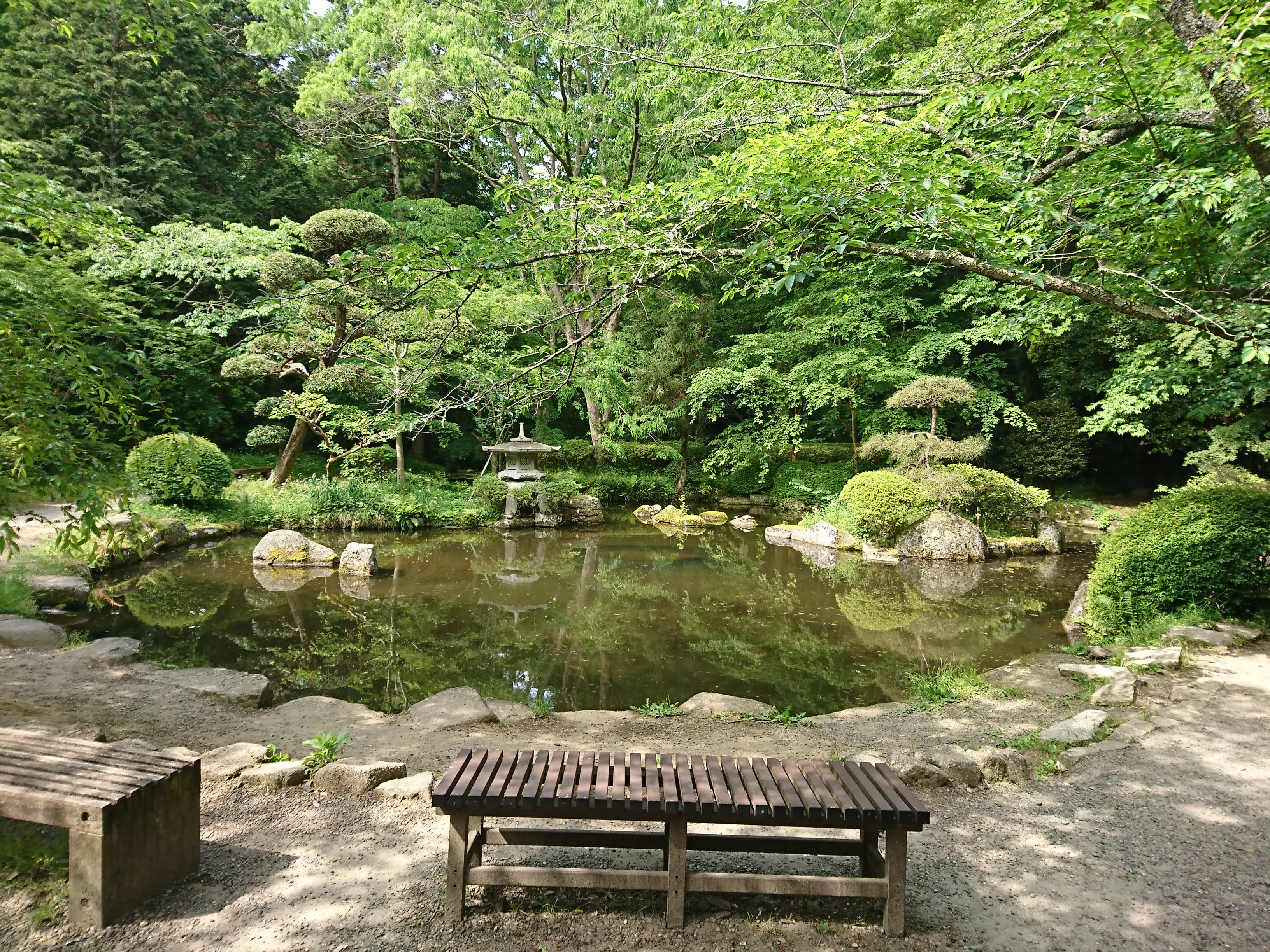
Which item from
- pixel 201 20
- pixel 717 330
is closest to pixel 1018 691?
pixel 201 20

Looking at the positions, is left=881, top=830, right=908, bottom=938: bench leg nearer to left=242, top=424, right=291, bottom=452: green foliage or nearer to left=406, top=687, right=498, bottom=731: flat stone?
left=406, top=687, right=498, bottom=731: flat stone

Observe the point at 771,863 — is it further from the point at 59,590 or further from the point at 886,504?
the point at 886,504

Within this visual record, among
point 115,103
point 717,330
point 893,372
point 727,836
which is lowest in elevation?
point 727,836

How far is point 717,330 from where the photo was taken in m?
19.8

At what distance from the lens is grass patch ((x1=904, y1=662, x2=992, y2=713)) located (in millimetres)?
5219

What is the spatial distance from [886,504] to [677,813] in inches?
428

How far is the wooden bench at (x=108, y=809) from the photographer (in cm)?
226

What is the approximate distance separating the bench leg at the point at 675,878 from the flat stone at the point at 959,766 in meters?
1.94

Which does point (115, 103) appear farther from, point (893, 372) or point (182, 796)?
point (182, 796)

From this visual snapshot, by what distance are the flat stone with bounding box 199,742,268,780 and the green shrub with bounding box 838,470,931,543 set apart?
34.9ft

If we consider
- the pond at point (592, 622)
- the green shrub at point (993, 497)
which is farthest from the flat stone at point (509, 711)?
the green shrub at point (993, 497)

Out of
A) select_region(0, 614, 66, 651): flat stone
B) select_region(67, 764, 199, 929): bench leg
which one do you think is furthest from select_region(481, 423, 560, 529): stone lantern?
select_region(67, 764, 199, 929): bench leg

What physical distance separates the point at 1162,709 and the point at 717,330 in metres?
16.3

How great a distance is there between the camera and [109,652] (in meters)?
5.73
